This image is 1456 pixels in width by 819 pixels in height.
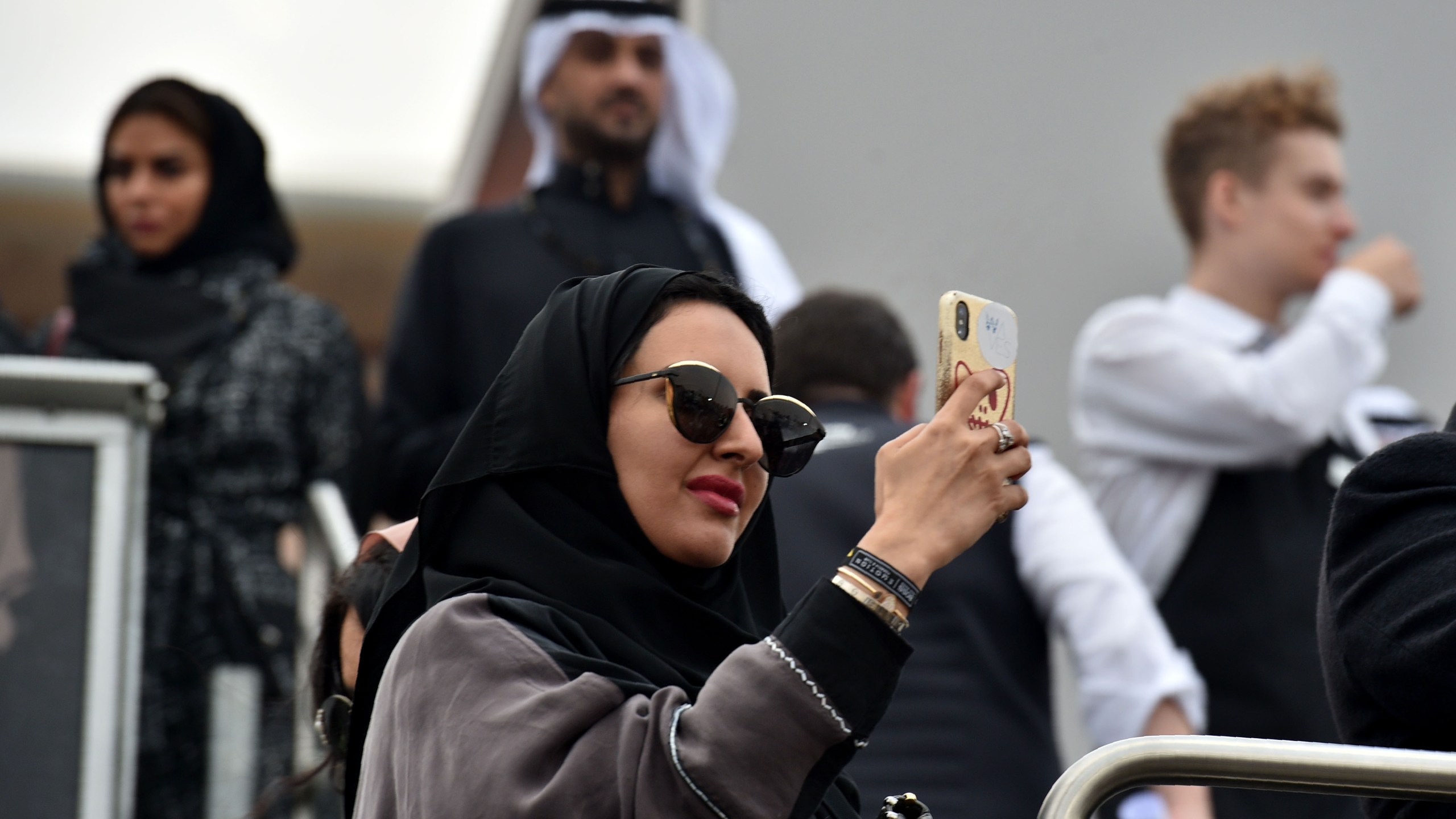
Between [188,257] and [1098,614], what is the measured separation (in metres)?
2.41

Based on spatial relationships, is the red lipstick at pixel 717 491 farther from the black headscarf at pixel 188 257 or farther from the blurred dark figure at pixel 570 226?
the black headscarf at pixel 188 257

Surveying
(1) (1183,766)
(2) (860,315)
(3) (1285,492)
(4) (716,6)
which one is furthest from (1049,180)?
(1) (1183,766)

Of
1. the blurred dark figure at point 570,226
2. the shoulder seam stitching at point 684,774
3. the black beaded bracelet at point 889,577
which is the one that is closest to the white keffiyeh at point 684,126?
the blurred dark figure at point 570,226

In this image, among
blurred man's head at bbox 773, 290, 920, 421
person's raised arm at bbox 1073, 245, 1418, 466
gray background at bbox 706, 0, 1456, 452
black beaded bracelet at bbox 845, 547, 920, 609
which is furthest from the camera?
gray background at bbox 706, 0, 1456, 452

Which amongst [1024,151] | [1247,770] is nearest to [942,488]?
[1247,770]

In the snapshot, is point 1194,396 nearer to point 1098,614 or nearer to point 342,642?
point 1098,614

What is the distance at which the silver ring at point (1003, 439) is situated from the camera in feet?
7.09

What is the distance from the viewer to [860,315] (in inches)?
159

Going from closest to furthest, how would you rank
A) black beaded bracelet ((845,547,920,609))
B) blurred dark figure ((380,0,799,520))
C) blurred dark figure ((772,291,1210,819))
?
black beaded bracelet ((845,547,920,609))
blurred dark figure ((772,291,1210,819))
blurred dark figure ((380,0,799,520))

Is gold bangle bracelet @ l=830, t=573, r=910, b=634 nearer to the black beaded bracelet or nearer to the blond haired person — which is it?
the black beaded bracelet

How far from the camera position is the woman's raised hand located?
207 centimetres

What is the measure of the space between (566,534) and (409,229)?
44.0 feet

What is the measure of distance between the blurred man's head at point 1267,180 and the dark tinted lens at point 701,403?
3.12m

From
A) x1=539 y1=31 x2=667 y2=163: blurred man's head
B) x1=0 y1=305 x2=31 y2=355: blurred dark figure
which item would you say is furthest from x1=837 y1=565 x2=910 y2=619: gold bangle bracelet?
x1=0 y1=305 x2=31 y2=355: blurred dark figure
